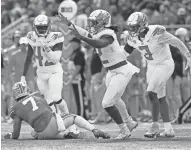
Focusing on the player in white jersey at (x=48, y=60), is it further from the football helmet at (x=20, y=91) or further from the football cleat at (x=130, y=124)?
the football cleat at (x=130, y=124)

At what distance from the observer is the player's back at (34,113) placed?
10047 millimetres

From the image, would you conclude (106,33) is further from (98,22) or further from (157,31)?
(157,31)

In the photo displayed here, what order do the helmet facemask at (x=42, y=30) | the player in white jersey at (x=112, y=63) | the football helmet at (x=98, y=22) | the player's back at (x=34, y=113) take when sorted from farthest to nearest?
the helmet facemask at (x=42, y=30)
the football helmet at (x=98, y=22)
the player in white jersey at (x=112, y=63)
the player's back at (x=34, y=113)

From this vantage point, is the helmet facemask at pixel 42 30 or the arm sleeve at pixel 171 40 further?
the helmet facemask at pixel 42 30

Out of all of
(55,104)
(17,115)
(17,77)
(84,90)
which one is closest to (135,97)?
(84,90)

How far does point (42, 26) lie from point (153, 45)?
1.70 m

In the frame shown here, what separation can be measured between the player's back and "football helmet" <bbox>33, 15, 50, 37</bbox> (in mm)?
1303

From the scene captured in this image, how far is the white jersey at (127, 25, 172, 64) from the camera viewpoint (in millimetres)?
10531

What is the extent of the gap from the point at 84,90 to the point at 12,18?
248 inches

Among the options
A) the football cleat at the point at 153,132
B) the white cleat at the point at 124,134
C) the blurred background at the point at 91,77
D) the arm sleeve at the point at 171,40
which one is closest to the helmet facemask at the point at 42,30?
the arm sleeve at the point at 171,40

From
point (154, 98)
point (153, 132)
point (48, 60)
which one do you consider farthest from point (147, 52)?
point (48, 60)

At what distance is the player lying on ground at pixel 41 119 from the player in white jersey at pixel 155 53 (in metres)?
0.94

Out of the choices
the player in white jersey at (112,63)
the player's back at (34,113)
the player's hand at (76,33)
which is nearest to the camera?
the player's hand at (76,33)

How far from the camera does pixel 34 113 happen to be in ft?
32.9
